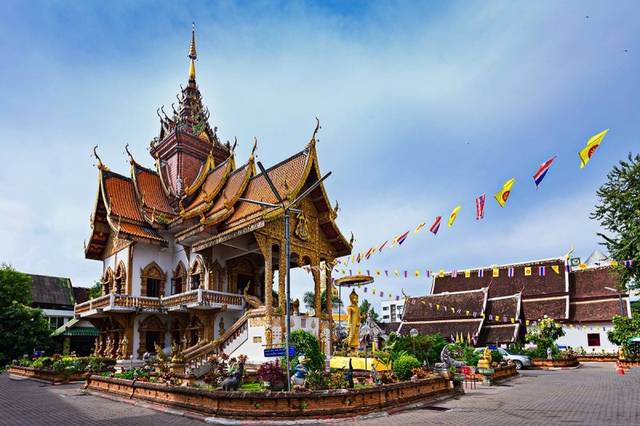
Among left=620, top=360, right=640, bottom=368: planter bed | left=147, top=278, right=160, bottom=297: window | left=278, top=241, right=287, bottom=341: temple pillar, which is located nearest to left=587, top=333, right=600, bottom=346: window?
left=620, top=360, right=640, bottom=368: planter bed

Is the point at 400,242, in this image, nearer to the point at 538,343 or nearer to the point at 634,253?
the point at 634,253

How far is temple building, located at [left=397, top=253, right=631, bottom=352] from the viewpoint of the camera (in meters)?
36.4

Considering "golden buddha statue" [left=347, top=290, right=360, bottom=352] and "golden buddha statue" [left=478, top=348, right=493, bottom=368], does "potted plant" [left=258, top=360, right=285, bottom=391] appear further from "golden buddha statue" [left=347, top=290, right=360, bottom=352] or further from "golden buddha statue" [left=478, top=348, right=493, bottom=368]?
"golden buddha statue" [left=478, top=348, right=493, bottom=368]

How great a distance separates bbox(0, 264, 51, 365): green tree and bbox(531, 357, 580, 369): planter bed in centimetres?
2985

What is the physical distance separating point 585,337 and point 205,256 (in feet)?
104

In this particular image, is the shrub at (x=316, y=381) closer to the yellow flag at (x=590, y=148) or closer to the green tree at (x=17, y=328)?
the yellow flag at (x=590, y=148)

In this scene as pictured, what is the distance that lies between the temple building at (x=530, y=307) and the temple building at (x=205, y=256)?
18.3 metres

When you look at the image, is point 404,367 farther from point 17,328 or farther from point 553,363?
point 17,328

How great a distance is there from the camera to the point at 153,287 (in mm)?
23922

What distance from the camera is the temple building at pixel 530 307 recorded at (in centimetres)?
3641

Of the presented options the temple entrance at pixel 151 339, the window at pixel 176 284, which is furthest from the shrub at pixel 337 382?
→ the temple entrance at pixel 151 339

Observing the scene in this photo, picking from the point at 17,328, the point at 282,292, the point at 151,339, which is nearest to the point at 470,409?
the point at 282,292

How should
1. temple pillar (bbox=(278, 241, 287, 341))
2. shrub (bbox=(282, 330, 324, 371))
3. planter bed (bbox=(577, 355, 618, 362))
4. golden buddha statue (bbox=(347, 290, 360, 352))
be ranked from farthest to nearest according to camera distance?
1. planter bed (bbox=(577, 355, 618, 362))
2. golden buddha statue (bbox=(347, 290, 360, 352))
3. temple pillar (bbox=(278, 241, 287, 341))
4. shrub (bbox=(282, 330, 324, 371))

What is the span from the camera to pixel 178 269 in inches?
957
